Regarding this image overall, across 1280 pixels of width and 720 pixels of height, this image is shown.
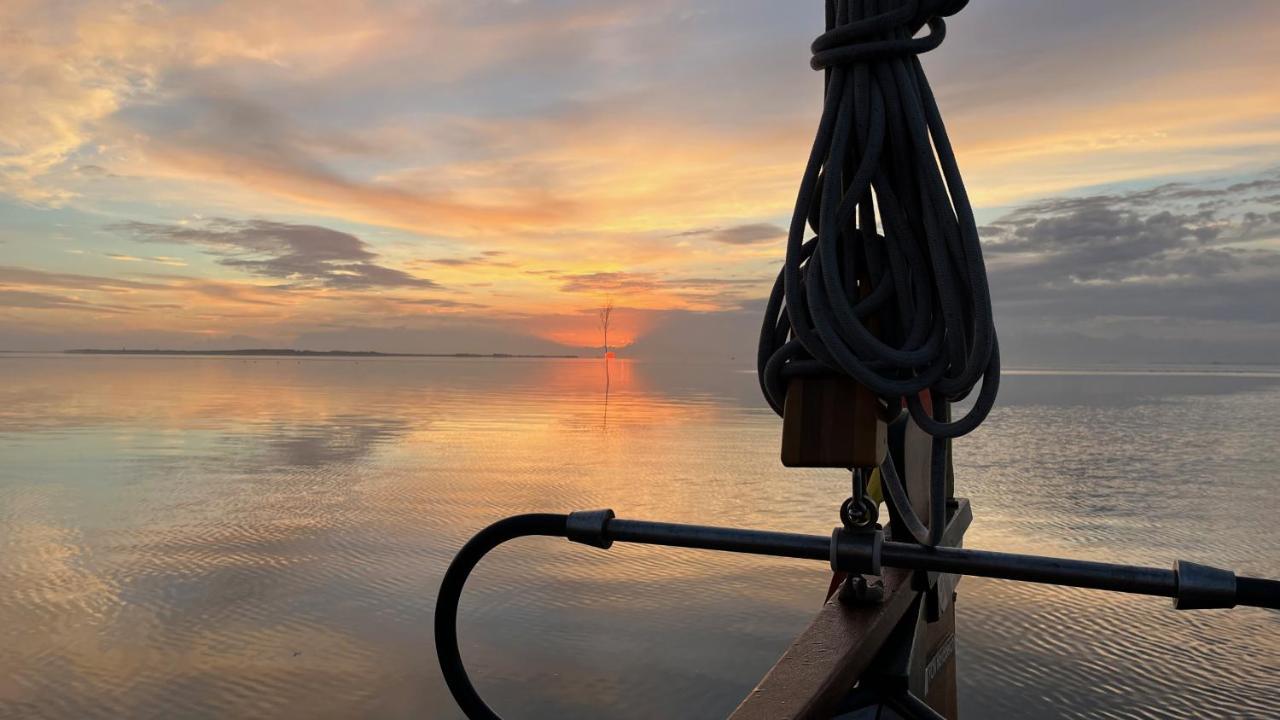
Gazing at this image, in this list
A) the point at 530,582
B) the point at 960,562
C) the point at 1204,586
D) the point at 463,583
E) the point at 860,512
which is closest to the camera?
the point at 1204,586

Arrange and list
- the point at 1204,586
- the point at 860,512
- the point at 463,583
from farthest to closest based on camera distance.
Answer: the point at 463,583 → the point at 860,512 → the point at 1204,586

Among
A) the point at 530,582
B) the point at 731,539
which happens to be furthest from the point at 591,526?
the point at 530,582

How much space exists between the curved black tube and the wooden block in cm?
35

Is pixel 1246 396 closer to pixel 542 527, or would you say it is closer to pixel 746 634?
pixel 746 634

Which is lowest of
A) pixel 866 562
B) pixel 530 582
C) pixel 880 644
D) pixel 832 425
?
pixel 530 582

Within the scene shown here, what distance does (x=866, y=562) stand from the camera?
1023mm

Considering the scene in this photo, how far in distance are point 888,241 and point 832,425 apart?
0.25 metres

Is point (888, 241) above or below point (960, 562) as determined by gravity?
above

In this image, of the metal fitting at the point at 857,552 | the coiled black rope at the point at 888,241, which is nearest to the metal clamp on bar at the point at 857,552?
the metal fitting at the point at 857,552

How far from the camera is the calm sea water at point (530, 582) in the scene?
3145 mm

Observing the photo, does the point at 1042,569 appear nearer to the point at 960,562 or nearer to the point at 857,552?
the point at 960,562

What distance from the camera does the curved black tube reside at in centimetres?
121

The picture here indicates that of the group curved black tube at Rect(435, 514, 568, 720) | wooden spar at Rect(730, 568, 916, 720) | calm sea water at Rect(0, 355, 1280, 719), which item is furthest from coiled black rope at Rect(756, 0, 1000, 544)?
calm sea water at Rect(0, 355, 1280, 719)

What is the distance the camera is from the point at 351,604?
160 inches
